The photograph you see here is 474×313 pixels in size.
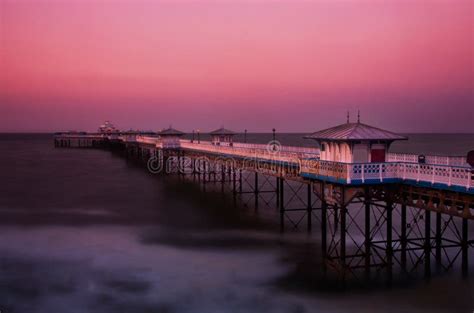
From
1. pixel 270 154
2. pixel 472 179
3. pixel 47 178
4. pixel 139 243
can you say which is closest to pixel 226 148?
pixel 270 154

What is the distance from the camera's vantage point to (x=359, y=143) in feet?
58.7

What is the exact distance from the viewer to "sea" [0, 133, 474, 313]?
52.4 ft

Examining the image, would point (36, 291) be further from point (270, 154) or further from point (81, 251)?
point (270, 154)

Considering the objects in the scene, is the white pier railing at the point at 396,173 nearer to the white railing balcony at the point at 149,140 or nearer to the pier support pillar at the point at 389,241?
the pier support pillar at the point at 389,241

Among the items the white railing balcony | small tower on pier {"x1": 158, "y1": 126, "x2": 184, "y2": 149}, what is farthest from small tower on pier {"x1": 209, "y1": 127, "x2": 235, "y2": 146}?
the white railing balcony

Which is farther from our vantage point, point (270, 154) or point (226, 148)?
point (226, 148)

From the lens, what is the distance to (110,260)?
21.1m

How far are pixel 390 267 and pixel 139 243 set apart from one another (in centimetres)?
1181

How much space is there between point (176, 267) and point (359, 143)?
28.3 feet

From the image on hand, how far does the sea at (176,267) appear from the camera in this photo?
52.4 ft

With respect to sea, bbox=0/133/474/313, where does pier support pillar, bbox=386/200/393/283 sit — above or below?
above

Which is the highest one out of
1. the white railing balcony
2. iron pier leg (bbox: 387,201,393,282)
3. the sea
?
the white railing balcony

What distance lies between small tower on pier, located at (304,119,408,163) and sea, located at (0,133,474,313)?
4444 mm

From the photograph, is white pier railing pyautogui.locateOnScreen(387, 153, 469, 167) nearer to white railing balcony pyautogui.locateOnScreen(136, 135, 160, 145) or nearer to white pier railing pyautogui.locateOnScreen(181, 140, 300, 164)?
white pier railing pyautogui.locateOnScreen(181, 140, 300, 164)
